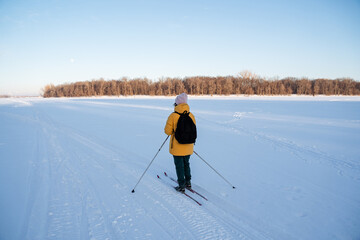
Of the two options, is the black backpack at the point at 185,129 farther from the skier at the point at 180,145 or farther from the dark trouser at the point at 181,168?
the dark trouser at the point at 181,168

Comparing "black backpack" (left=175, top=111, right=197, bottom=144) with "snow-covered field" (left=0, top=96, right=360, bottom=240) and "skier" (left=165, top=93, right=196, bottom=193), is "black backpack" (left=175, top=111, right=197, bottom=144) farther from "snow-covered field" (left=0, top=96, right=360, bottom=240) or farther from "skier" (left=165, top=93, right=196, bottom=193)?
"snow-covered field" (left=0, top=96, right=360, bottom=240)

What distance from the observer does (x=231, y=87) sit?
61.1m

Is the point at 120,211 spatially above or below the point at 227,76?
below

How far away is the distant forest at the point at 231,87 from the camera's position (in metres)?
60.6

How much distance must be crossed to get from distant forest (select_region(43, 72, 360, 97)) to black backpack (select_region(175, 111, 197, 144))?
58.9 m

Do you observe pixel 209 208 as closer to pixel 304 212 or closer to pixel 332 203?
pixel 304 212

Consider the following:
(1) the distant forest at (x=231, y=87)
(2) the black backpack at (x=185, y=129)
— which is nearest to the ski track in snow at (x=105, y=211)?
(2) the black backpack at (x=185, y=129)

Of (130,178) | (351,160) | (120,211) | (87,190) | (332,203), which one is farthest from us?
(351,160)

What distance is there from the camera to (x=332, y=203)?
3506mm

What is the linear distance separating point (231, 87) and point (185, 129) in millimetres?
60549

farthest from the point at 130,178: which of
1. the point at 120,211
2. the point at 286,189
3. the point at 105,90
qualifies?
the point at 105,90

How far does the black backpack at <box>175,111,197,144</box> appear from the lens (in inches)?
143

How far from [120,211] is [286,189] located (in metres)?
3.28

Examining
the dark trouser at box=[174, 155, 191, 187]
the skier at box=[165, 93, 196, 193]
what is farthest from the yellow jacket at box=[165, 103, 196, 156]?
the dark trouser at box=[174, 155, 191, 187]
